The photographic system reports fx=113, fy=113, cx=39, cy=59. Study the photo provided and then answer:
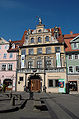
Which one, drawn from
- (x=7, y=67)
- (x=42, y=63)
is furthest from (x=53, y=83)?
(x=7, y=67)

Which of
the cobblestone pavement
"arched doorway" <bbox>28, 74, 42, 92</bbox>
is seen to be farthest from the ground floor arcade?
the cobblestone pavement

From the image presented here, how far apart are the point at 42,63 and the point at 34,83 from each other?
5.16 metres

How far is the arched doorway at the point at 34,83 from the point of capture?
26616mm

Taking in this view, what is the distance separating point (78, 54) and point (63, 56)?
349 cm

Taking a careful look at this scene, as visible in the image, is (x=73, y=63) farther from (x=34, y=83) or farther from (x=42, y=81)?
(x=34, y=83)

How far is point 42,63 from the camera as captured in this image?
2714 cm

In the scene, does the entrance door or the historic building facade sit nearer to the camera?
the historic building facade

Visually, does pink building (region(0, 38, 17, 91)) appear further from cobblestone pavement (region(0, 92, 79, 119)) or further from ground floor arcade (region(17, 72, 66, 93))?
cobblestone pavement (region(0, 92, 79, 119))

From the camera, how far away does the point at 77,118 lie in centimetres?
609

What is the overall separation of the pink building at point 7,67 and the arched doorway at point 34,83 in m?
3.84

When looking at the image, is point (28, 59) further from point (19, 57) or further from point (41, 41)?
point (41, 41)

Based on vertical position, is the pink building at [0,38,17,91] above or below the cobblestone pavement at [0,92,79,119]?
above

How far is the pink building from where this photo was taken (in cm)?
2766

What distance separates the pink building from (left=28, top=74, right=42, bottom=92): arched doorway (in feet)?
12.6
